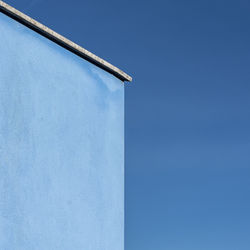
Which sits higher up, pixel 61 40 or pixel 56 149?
pixel 61 40

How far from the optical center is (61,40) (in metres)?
5.07

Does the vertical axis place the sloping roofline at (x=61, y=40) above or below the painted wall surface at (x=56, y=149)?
above

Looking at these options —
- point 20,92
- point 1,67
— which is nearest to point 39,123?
point 20,92

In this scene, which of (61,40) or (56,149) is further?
(61,40)

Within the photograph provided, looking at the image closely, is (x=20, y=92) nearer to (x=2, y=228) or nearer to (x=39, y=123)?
(x=39, y=123)

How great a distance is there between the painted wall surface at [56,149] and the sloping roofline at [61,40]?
6 centimetres

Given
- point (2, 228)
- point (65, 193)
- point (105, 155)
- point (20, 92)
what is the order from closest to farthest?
1. point (2, 228)
2. point (20, 92)
3. point (65, 193)
4. point (105, 155)

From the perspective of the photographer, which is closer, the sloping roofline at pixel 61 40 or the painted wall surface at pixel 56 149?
the painted wall surface at pixel 56 149

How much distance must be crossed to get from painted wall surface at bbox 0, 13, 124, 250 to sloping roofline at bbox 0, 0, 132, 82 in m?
0.06

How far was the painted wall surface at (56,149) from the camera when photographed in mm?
4336

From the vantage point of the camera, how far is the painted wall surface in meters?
4.34

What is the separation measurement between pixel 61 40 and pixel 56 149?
1138mm

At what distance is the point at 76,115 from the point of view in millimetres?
5160

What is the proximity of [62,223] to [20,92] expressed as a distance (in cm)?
131
